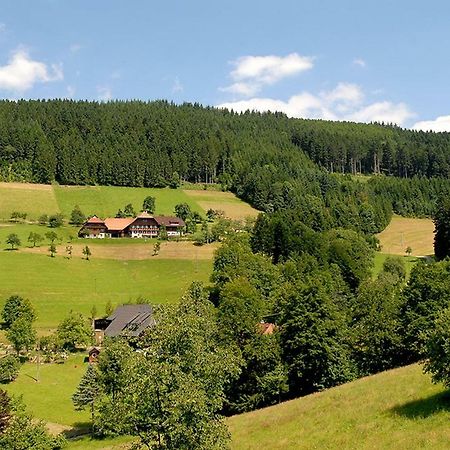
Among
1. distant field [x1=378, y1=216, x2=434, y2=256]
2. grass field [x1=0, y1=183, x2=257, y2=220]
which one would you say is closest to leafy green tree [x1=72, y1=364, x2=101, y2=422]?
distant field [x1=378, y1=216, x2=434, y2=256]

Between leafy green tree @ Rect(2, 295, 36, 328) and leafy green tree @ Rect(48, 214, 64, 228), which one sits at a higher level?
leafy green tree @ Rect(48, 214, 64, 228)

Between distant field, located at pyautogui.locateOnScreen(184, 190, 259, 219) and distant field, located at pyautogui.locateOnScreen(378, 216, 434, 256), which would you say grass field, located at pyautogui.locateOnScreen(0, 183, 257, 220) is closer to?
distant field, located at pyautogui.locateOnScreen(184, 190, 259, 219)

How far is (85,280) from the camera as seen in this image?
346 ft

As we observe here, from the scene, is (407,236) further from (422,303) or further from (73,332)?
(422,303)

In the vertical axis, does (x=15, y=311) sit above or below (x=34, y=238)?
below

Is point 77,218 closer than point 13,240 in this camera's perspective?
No

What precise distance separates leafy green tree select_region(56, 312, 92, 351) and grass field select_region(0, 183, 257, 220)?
3056 inches

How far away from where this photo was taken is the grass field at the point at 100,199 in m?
158

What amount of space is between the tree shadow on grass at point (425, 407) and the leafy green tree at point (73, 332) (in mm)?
58327

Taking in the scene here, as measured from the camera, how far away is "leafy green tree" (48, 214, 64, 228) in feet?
457

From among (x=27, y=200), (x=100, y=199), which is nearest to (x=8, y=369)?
(x=27, y=200)

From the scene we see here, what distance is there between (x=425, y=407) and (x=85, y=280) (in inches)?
3395

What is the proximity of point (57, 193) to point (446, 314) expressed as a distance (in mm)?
160944

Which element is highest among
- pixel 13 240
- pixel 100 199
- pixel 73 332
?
pixel 100 199
